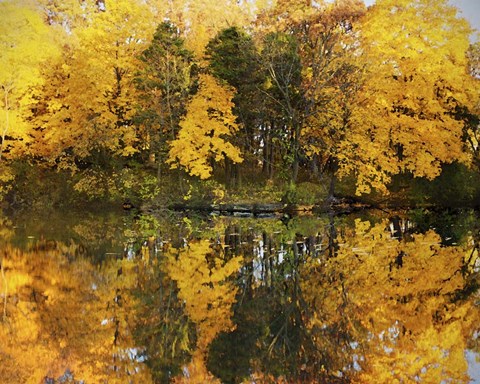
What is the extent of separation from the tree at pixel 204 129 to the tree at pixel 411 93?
590 cm

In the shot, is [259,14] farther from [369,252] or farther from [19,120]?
[369,252]

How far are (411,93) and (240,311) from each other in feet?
74.3

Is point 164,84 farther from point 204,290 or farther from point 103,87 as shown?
point 204,290

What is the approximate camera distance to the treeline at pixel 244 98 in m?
29.0

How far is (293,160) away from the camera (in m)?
29.1

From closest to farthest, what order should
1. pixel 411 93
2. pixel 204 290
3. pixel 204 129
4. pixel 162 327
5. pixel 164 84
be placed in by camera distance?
pixel 162 327 → pixel 204 290 → pixel 411 93 → pixel 204 129 → pixel 164 84

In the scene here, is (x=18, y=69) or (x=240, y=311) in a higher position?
(x=18, y=69)

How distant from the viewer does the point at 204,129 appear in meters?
30.3

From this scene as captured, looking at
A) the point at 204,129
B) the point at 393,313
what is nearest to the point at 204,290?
the point at 393,313

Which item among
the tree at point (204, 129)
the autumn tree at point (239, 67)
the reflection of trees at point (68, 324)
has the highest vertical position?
the autumn tree at point (239, 67)

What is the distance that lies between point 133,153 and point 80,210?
4.55 m

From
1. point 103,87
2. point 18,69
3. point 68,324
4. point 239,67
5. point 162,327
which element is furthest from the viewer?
point 18,69

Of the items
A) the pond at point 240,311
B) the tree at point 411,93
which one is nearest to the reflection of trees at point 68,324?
the pond at point 240,311

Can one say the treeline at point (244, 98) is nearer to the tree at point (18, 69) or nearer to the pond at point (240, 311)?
the tree at point (18, 69)
